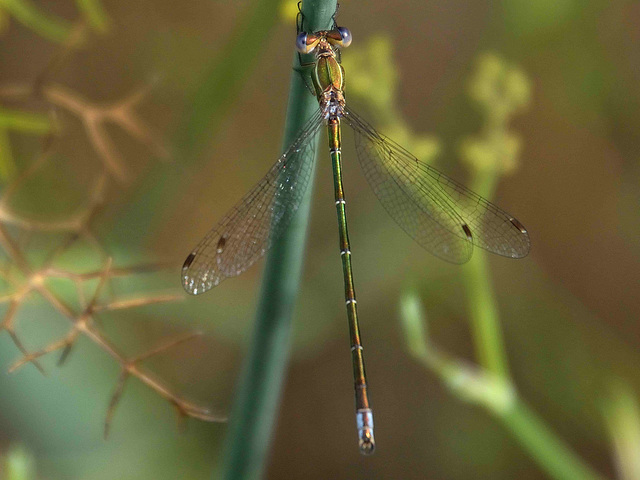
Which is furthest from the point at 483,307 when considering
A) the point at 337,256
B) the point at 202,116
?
the point at 202,116

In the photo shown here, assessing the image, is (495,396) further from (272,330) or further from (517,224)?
(272,330)

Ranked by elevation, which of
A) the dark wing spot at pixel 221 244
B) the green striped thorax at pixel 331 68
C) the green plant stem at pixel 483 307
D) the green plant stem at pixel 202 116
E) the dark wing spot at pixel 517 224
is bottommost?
the green plant stem at pixel 483 307

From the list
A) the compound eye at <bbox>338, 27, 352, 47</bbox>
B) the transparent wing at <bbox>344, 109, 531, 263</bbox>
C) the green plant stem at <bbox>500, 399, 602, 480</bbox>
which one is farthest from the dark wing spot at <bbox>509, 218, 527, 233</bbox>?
the compound eye at <bbox>338, 27, 352, 47</bbox>

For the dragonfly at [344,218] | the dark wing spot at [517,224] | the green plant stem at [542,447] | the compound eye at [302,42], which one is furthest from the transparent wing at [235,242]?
the green plant stem at [542,447]

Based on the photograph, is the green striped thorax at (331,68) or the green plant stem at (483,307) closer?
the green striped thorax at (331,68)

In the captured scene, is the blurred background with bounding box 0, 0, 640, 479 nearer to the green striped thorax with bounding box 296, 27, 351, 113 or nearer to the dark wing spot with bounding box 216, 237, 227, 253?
the green striped thorax with bounding box 296, 27, 351, 113

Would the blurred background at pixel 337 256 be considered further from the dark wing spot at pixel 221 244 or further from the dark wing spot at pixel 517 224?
the dark wing spot at pixel 221 244
